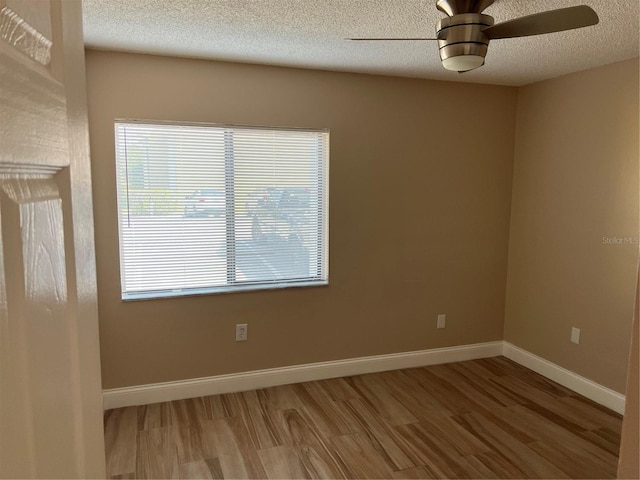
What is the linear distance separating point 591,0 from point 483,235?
2.17 meters

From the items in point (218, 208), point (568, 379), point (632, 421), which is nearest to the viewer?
point (632, 421)

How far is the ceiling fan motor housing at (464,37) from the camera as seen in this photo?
184cm

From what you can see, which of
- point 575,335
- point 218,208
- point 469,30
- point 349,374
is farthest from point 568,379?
point 218,208

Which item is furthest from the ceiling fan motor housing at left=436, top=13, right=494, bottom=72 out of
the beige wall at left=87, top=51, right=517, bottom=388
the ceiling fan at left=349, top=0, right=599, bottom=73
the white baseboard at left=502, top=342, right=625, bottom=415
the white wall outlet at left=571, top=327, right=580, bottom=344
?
the white baseboard at left=502, top=342, right=625, bottom=415

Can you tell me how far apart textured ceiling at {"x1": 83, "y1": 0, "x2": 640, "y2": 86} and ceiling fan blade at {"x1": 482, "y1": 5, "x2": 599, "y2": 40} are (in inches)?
10.9

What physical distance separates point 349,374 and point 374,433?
0.84 metres

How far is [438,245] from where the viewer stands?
3.70 metres

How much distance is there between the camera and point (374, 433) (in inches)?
108

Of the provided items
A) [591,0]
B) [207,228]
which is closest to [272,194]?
[207,228]

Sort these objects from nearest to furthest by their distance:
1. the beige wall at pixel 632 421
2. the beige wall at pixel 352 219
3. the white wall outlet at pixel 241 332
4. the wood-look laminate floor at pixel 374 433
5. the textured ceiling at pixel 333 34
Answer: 1. the beige wall at pixel 632 421
2. the textured ceiling at pixel 333 34
3. the wood-look laminate floor at pixel 374 433
4. the beige wall at pixel 352 219
5. the white wall outlet at pixel 241 332

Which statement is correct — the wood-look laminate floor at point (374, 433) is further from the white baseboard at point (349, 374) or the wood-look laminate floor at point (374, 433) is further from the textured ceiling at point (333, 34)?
the textured ceiling at point (333, 34)

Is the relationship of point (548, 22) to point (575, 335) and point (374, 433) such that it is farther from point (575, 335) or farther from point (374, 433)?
point (575, 335)

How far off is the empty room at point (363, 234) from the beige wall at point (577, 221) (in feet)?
0.05

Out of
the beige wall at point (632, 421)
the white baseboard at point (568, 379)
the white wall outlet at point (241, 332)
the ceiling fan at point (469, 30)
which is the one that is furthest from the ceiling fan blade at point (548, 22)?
the white baseboard at point (568, 379)
